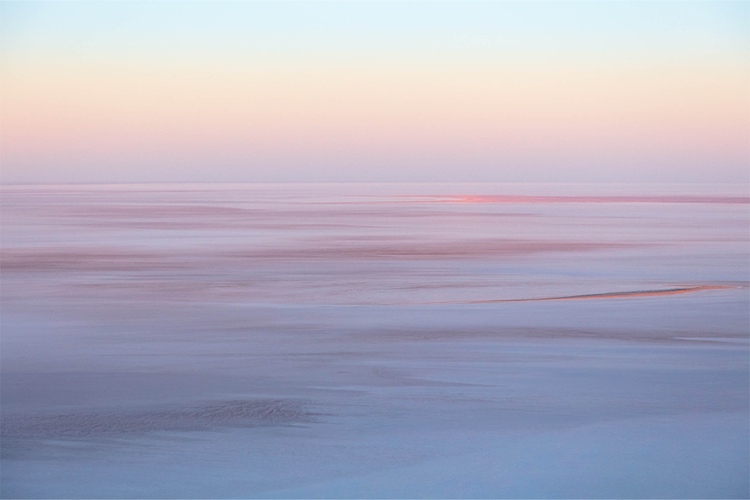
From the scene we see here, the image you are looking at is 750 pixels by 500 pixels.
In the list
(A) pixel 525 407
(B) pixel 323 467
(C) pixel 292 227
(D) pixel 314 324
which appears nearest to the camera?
(B) pixel 323 467

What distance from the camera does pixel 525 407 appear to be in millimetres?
4941

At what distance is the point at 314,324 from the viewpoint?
7398 millimetres

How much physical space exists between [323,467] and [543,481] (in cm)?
108

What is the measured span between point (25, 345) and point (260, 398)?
8.48 ft

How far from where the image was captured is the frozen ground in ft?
13.1

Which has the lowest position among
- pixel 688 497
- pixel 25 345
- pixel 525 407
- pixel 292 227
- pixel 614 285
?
pixel 688 497

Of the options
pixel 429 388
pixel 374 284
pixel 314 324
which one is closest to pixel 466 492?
pixel 429 388

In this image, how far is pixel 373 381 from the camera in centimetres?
550

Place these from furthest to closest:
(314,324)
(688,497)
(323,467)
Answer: (314,324) < (323,467) < (688,497)

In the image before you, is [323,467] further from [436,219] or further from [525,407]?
[436,219]

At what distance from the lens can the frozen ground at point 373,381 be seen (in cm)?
399

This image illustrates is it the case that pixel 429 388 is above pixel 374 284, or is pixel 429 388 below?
below

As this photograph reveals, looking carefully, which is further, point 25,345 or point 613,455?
point 25,345

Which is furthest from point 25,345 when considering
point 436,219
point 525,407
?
point 436,219
